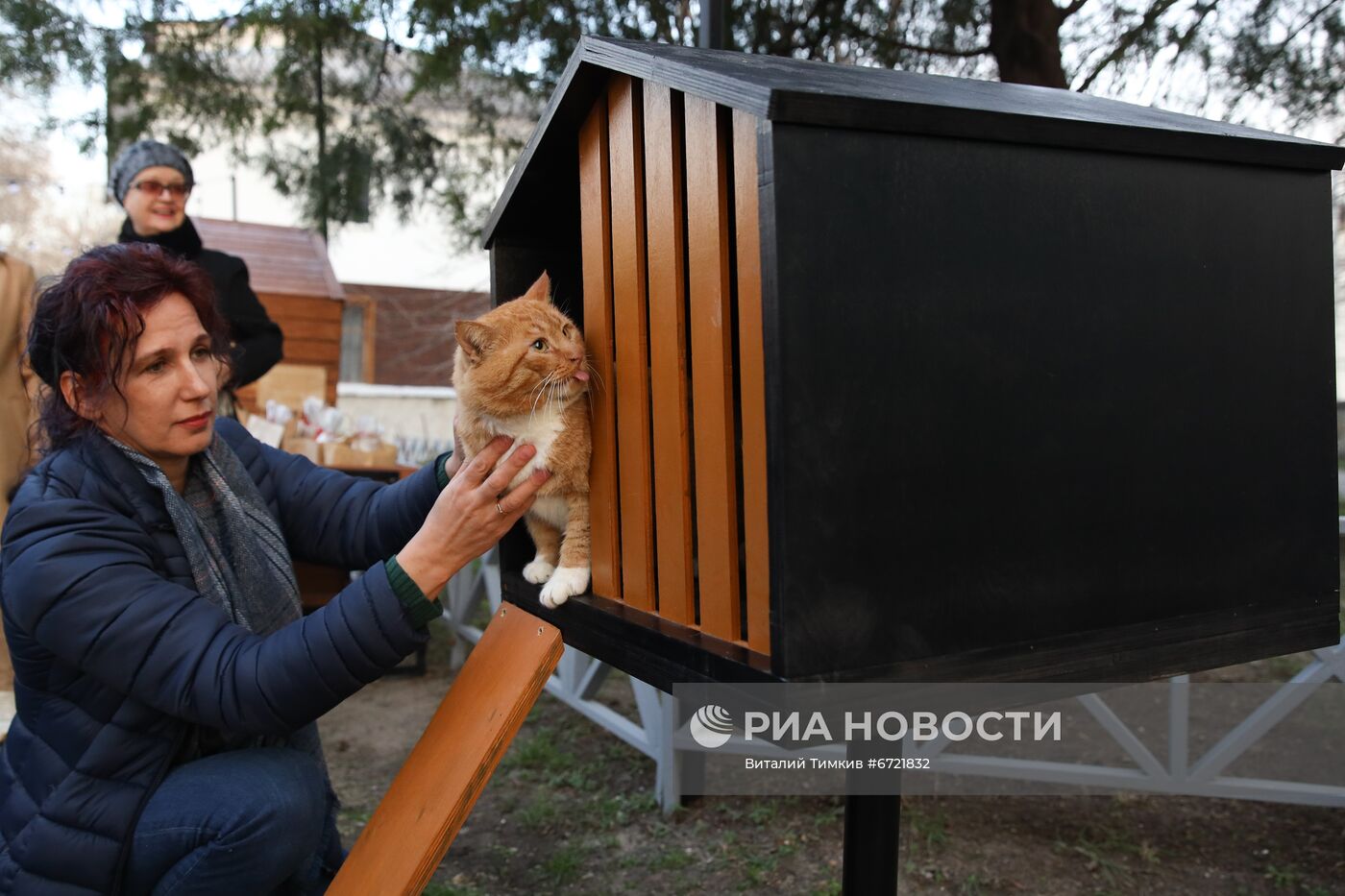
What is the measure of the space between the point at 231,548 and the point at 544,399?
0.70m

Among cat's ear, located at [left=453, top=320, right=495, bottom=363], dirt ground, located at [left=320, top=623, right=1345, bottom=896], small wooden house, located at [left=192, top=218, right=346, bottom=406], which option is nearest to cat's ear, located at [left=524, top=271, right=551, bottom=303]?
cat's ear, located at [left=453, top=320, right=495, bottom=363]

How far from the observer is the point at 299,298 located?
5.20 metres

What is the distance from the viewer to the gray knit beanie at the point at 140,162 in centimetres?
301

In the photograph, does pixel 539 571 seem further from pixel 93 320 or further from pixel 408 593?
pixel 93 320

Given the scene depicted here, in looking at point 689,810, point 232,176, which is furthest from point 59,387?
point 232,176

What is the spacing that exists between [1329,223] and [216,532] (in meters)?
1.82

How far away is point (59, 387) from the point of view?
1.60 metres

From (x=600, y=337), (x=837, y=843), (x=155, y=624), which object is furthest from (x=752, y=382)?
(x=837, y=843)

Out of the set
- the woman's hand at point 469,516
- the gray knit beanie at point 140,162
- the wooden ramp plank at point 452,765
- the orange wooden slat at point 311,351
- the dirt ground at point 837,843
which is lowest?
the dirt ground at point 837,843

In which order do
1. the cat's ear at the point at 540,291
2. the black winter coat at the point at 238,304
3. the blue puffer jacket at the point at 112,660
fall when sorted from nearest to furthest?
the blue puffer jacket at the point at 112,660, the cat's ear at the point at 540,291, the black winter coat at the point at 238,304

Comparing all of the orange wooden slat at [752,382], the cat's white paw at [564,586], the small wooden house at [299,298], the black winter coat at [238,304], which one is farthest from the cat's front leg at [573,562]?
the small wooden house at [299,298]

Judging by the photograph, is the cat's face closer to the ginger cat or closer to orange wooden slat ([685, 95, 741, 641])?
the ginger cat

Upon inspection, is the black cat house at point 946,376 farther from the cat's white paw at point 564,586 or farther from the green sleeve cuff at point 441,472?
the green sleeve cuff at point 441,472

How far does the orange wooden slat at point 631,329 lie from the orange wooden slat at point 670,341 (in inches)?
1.5
